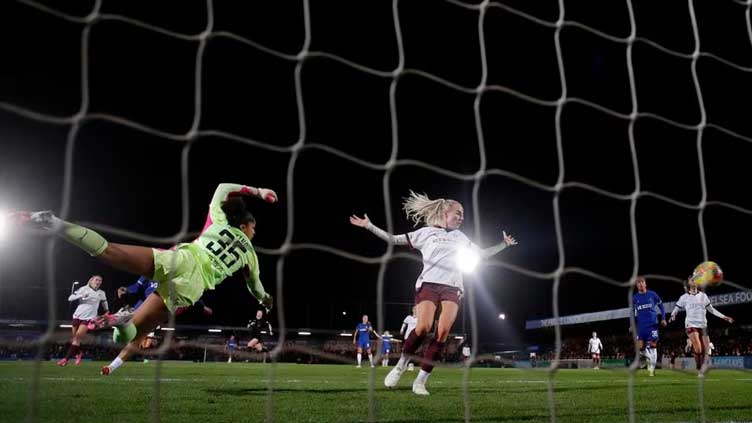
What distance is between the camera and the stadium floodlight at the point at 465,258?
20.1 feet

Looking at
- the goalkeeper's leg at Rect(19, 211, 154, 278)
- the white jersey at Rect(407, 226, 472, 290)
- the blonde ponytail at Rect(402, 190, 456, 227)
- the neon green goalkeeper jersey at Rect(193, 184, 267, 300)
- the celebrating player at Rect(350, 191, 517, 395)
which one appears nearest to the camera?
the goalkeeper's leg at Rect(19, 211, 154, 278)

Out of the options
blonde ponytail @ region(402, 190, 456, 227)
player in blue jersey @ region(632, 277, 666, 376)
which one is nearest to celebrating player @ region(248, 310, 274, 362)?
blonde ponytail @ region(402, 190, 456, 227)

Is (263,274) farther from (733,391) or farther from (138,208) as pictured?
(733,391)

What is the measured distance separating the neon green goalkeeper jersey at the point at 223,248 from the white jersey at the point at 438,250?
5.35 feet

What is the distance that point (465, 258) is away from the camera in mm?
6355

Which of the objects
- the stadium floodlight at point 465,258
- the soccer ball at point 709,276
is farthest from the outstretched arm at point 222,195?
the soccer ball at point 709,276

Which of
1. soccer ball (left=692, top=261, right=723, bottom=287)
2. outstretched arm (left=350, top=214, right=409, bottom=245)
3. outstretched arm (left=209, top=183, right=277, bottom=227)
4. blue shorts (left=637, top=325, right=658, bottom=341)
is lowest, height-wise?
blue shorts (left=637, top=325, right=658, bottom=341)

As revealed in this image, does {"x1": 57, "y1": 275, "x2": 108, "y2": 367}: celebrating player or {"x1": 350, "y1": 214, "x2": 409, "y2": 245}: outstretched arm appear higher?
{"x1": 350, "y1": 214, "x2": 409, "y2": 245}: outstretched arm

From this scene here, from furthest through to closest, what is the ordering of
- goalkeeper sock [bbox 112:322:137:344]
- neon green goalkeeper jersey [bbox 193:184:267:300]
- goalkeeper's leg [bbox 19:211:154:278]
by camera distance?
neon green goalkeeper jersey [bbox 193:184:267:300] < goalkeeper sock [bbox 112:322:137:344] < goalkeeper's leg [bbox 19:211:154:278]

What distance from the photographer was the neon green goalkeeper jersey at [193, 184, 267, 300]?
5.14 m

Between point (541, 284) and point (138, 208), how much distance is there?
25.4 m

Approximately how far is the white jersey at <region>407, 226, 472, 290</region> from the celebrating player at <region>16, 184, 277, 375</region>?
1.59 meters

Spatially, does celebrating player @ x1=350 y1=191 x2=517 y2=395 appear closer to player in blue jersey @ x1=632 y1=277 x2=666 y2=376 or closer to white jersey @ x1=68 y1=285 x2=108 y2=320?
player in blue jersey @ x1=632 y1=277 x2=666 y2=376

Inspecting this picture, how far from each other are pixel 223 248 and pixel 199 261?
235 millimetres
